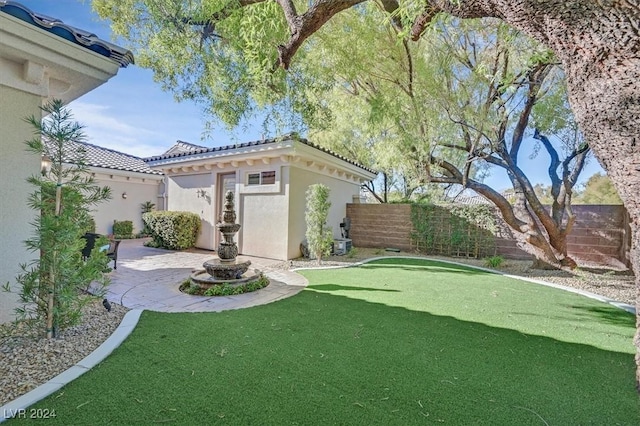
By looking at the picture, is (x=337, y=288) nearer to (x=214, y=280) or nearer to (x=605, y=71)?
(x=214, y=280)

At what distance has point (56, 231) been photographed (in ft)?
11.4

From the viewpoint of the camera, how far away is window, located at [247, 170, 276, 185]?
10.8m

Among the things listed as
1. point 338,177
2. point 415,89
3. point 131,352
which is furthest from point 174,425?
point 338,177

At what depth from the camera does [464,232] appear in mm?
12211

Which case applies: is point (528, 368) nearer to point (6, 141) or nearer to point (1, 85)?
point (6, 141)

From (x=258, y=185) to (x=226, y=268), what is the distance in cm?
504

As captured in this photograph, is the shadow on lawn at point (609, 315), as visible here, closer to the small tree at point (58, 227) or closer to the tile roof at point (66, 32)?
the small tree at point (58, 227)

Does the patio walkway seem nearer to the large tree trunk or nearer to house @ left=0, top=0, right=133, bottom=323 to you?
house @ left=0, top=0, right=133, bottom=323

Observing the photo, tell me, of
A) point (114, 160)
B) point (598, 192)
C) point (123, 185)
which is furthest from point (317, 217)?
point (598, 192)

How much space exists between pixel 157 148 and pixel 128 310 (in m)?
20.4

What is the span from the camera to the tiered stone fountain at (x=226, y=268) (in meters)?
6.59

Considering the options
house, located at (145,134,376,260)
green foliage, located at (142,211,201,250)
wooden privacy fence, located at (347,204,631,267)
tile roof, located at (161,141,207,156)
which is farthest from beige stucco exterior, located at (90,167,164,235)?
wooden privacy fence, located at (347,204,631,267)

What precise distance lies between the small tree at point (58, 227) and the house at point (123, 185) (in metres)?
13.1

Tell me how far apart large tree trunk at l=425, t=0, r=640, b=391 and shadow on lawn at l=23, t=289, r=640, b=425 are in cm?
103
